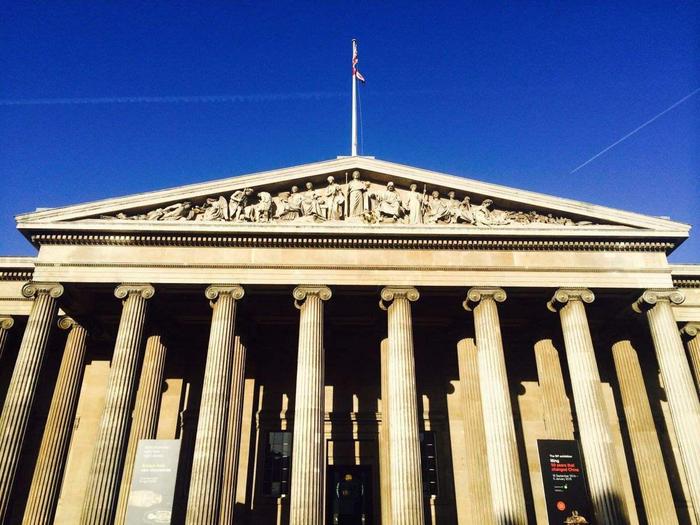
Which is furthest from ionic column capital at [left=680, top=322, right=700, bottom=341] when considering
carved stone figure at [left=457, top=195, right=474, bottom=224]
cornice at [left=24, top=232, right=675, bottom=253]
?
carved stone figure at [left=457, top=195, right=474, bottom=224]

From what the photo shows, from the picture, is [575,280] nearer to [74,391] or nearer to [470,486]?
[470,486]

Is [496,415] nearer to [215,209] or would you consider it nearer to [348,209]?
[348,209]

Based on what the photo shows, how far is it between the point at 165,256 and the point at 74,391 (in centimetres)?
629

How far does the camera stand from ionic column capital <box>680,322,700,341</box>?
2254 centimetres

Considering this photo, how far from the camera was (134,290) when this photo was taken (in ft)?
62.8

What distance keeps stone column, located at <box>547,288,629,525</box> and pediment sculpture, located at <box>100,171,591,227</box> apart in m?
3.17

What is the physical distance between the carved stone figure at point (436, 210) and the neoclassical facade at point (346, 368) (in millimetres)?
66

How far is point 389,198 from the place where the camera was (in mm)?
20594

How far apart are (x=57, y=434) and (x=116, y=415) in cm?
402

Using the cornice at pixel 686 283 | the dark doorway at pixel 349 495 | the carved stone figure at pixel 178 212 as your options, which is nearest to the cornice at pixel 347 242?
the carved stone figure at pixel 178 212

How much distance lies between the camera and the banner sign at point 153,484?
1550cm

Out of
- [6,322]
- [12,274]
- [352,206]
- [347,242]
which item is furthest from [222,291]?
[12,274]

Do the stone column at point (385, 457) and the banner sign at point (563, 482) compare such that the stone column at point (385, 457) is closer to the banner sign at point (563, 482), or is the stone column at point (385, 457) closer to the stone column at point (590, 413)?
the banner sign at point (563, 482)

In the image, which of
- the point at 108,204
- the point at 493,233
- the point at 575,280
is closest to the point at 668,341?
the point at 575,280
